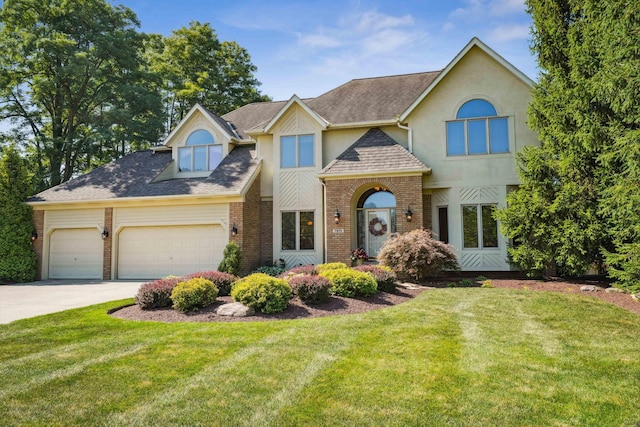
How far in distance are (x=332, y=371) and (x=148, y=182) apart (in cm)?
1546

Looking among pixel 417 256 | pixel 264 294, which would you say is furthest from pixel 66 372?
pixel 417 256

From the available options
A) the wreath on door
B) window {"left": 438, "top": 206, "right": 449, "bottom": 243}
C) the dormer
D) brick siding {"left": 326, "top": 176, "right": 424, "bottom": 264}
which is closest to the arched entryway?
the wreath on door

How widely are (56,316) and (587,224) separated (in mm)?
13435

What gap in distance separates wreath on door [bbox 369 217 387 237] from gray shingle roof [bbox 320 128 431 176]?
2241 millimetres

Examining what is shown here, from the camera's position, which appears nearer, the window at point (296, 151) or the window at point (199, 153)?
the window at point (296, 151)

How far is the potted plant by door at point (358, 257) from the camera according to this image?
14961 millimetres

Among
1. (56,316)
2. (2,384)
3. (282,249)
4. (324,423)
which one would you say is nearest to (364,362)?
(324,423)

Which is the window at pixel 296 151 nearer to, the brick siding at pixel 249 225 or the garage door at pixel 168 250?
the brick siding at pixel 249 225

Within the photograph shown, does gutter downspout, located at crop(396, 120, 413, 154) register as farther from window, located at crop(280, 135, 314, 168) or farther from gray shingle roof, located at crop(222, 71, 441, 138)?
window, located at crop(280, 135, 314, 168)

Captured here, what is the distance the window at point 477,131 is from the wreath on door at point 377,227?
362cm

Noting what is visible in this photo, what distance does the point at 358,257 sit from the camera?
1502 cm

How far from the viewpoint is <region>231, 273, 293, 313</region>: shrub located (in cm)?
837

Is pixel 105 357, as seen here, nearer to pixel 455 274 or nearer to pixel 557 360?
pixel 557 360

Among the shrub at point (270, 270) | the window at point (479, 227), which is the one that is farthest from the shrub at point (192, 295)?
the window at point (479, 227)
